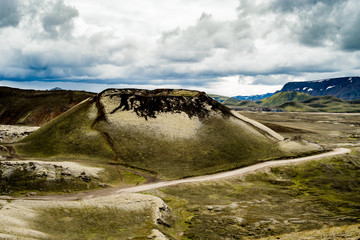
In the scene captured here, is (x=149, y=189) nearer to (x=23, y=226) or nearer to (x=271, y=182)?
(x=23, y=226)

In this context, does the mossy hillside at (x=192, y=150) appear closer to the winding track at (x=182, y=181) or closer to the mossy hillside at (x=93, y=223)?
the winding track at (x=182, y=181)

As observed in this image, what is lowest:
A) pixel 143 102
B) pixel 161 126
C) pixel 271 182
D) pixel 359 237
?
pixel 271 182

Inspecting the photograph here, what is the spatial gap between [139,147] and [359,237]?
2828 inches

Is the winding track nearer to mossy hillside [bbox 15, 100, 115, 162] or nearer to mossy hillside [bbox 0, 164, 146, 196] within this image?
mossy hillside [bbox 0, 164, 146, 196]

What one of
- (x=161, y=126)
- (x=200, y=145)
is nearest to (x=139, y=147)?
(x=161, y=126)

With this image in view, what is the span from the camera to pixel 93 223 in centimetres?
4694

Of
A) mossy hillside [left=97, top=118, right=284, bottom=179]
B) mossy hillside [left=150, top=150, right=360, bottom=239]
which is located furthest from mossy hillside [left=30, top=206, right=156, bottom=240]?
mossy hillside [left=97, top=118, right=284, bottom=179]

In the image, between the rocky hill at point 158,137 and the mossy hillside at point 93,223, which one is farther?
the rocky hill at point 158,137

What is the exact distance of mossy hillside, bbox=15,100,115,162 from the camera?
290ft

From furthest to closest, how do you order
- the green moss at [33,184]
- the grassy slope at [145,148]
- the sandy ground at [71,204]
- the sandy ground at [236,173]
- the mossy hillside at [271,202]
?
the grassy slope at [145,148], the sandy ground at [236,173], the green moss at [33,184], the mossy hillside at [271,202], the sandy ground at [71,204]

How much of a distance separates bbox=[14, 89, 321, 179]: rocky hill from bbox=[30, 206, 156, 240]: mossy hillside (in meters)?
29.6

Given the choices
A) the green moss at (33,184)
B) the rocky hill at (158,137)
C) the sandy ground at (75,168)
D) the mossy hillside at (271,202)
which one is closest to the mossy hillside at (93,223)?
the mossy hillside at (271,202)

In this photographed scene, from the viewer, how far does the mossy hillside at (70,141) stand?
88.3 meters

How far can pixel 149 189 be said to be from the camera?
2665 inches
